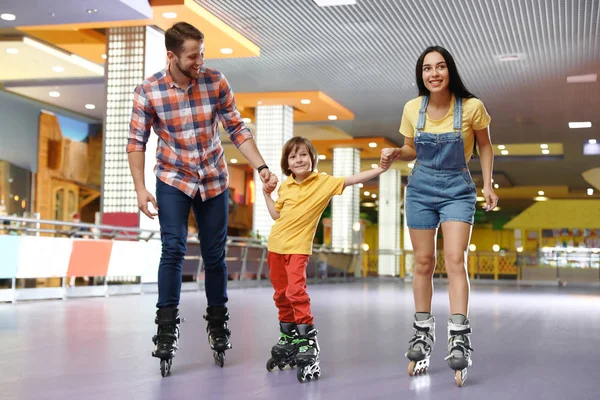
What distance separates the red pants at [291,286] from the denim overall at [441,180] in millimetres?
556

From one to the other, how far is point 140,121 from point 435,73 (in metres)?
1.25

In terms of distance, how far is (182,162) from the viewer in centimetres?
324

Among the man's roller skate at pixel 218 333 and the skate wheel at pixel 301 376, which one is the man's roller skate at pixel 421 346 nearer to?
the skate wheel at pixel 301 376

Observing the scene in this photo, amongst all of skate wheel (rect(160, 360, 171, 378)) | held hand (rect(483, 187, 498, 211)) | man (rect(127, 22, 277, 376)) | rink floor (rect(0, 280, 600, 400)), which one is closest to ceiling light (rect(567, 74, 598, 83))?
rink floor (rect(0, 280, 600, 400))

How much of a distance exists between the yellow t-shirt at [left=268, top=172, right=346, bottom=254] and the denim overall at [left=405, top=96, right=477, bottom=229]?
34 centimetres

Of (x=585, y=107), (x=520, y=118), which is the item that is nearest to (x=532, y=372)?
(x=585, y=107)

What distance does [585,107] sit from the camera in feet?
54.7

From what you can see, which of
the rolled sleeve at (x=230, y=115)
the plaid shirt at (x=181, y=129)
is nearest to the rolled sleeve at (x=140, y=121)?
the plaid shirt at (x=181, y=129)

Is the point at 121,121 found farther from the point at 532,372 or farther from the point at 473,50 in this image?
the point at 532,372

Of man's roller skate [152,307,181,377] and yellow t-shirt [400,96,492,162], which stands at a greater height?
yellow t-shirt [400,96,492,162]

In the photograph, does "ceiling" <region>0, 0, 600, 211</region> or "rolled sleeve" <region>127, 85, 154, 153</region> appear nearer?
"rolled sleeve" <region>127, 85, 154, 153</region>

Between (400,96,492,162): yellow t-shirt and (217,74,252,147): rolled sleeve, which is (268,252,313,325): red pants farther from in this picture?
(400,96,492,162): yellow t-shirt

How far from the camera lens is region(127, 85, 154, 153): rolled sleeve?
3.25 metres

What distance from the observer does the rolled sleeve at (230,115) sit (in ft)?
A: 11.2
